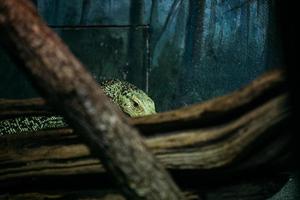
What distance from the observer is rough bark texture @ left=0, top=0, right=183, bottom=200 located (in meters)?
2.15

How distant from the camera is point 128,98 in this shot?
5.68m

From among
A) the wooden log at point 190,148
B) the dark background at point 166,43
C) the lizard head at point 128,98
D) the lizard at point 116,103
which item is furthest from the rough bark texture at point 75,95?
the dark background at point 166,43

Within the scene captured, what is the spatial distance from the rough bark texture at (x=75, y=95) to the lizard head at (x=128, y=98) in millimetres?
3235

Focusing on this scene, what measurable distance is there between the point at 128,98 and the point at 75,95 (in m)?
3.52

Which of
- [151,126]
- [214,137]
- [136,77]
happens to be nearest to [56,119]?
[136,77]

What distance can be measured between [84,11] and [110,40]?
1.93 ft

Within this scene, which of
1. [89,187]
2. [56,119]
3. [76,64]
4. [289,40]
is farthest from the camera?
[56,119]

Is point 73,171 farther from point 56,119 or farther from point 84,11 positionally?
point 84,11

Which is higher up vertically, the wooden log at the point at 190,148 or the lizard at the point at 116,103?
the wooden log at the point at 190,148

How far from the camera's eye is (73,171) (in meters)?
2.99

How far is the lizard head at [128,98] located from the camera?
5.59 m

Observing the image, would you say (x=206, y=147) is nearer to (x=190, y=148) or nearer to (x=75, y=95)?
(x=190, y=148)

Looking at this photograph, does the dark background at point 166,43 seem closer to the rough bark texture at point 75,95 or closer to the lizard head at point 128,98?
the lizard head at point 128,98

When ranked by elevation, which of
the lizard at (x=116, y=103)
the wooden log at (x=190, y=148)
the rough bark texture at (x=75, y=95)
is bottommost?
the lizard at (x=116, y=103)
